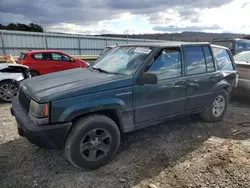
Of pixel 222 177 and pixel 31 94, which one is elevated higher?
pixel 31 94

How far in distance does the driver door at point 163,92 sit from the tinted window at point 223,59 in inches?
48.3

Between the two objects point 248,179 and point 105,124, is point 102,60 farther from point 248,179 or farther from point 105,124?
point 248,179

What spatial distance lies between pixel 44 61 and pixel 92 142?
804 centimetres

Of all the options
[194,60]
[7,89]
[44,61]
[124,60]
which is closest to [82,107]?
[124,60]

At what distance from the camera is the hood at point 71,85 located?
9.29 feet

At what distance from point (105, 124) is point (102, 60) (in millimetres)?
1572

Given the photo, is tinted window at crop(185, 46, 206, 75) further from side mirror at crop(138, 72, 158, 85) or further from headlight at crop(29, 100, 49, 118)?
headlight at crop(29, 100, 49, 118)

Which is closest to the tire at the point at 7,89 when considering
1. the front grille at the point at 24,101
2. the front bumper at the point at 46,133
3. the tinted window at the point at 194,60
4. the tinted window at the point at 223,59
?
the front grille at the point at 24,101

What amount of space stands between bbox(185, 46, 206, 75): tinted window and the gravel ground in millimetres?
1199

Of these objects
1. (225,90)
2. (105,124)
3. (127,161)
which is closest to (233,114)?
(225,90)

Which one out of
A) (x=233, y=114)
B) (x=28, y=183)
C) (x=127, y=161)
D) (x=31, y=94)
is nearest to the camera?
(x=28, y=183)

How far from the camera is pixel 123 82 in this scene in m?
3.18

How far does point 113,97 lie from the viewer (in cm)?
309

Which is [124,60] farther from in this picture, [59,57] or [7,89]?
[59,57]
